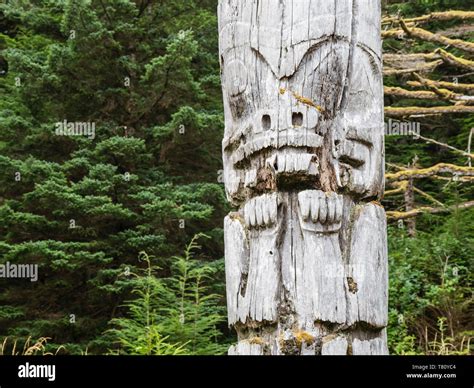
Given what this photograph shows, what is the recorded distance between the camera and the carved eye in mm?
5254

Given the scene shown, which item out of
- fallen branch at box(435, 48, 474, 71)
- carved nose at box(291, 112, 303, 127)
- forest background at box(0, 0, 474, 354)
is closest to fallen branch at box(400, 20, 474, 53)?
forest background at box(0, 0, 474, 354)

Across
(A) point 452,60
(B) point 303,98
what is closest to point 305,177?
(B) point 303,98

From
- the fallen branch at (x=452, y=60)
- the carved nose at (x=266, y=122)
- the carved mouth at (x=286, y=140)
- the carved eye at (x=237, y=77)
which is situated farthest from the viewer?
the fallen branch at (x=452, y=60)

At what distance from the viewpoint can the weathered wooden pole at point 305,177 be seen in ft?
15.9

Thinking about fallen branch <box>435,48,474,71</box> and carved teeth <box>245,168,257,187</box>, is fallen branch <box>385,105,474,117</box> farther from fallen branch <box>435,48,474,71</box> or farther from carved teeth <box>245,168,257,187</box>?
carved teeth <box>245,168,257,187</box>

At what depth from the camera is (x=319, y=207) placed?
4.93m

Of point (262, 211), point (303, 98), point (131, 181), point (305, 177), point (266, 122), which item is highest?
point (131, 181)

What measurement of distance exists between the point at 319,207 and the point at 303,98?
0.75 meters

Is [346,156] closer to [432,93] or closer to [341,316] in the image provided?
[341,316]

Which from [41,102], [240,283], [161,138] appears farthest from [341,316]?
[41,102]

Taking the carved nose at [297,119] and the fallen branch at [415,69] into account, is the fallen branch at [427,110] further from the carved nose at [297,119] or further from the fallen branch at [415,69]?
the carved nose at [297,119]

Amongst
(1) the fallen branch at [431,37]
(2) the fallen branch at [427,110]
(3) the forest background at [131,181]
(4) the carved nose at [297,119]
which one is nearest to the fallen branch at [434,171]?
(3) the forest background at [131,181]

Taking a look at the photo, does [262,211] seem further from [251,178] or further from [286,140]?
[286,140]

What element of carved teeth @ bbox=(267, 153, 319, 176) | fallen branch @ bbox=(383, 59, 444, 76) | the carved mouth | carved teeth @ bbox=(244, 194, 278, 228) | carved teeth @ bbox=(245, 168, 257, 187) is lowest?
carved teeth @ bbox=(244, 194, 278, 228)
